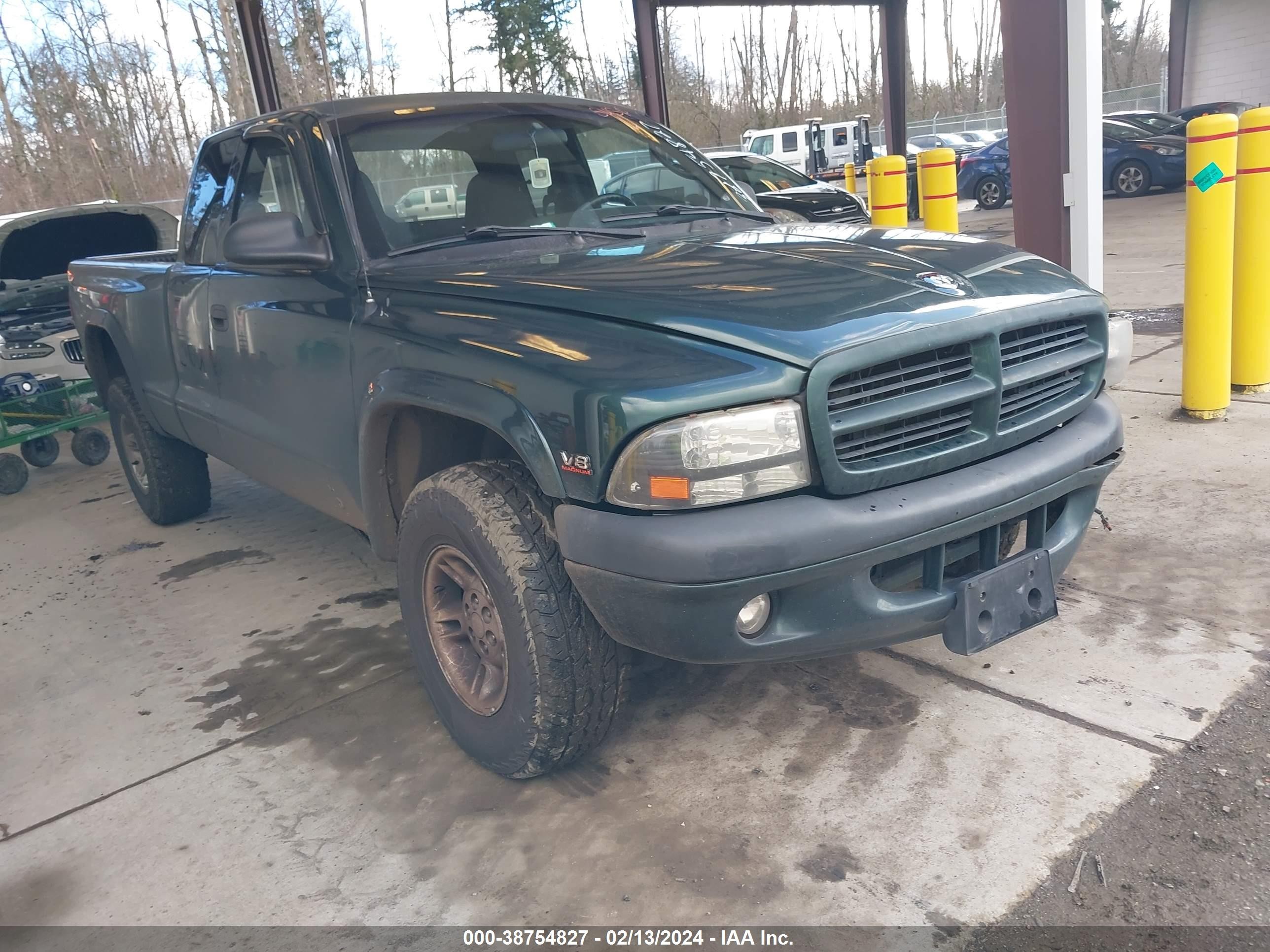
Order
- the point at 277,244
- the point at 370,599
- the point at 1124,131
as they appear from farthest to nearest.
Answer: the point at 1124,131
the point at 370,599
the point at 277,244

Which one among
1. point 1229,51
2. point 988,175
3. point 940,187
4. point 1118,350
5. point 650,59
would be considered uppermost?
point 650,59

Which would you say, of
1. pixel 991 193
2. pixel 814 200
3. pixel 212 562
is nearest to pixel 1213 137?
pixel 212 562

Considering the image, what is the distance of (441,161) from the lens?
3.34 m

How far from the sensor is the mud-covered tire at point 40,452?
7141 millimetres

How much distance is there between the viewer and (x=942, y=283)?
242 cm

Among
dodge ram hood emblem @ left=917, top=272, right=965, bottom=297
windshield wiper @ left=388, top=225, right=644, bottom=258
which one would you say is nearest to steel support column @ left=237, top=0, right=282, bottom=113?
windshield wiper @ left=388, top=225, right=644, bottom=258

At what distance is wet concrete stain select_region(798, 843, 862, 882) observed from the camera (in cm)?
224

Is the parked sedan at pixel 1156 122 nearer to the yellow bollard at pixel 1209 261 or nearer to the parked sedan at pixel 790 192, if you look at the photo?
the parked sedan at pixel 790 192

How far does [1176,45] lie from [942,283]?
94.0ft

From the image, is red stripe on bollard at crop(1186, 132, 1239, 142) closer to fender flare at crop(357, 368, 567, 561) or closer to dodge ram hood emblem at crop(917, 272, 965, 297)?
dodge ram hood emblem at crop(917, 272, 965, 297)

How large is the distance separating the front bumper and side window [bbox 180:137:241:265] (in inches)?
103

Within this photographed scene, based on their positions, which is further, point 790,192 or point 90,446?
point 790,192

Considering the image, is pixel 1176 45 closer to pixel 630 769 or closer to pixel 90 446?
pixel 90 446

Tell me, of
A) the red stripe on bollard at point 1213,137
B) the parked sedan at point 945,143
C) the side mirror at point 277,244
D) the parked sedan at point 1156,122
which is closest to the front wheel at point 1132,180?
the parked sedan at point 1156,122
